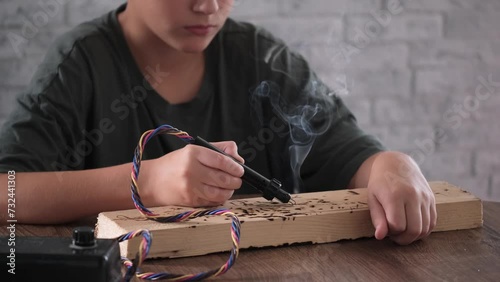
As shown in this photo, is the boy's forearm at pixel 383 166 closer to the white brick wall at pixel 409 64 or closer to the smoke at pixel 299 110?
the smoke at pixel 299 110

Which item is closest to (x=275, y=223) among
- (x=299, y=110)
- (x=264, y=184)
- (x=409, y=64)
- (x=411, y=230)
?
(x=264, y=184)

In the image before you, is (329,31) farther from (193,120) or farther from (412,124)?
(193,120)

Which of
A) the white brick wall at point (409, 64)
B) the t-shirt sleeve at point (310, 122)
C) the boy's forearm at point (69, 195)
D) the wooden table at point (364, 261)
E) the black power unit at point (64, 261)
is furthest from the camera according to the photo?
the white brick wall at point (409, 64)

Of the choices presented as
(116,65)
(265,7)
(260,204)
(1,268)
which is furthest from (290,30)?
(1,268)

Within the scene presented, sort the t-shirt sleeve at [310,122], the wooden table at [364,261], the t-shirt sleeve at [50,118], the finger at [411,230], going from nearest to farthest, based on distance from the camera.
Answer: the wooden table at [364,261] → the finger at [411,230] → the t-shirt sleeve at [50,118] → the t-shirt sleeve at [310,122]

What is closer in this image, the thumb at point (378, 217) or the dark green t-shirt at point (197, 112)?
the thumb at point (378, 217)

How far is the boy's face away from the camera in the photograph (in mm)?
1386

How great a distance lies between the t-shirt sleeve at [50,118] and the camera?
4.38ft

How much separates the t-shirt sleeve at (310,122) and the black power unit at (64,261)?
71 centimetres

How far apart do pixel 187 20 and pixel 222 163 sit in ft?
1.34

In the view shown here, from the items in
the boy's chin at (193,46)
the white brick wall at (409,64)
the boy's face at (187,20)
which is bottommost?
the white brick wall at (409,64)

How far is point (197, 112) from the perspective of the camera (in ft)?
5.18

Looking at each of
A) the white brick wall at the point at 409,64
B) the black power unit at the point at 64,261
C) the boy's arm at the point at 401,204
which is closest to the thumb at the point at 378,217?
the boy's arm at the point at 401,204

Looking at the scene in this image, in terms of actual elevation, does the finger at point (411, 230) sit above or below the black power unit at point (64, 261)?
below
